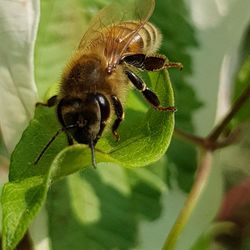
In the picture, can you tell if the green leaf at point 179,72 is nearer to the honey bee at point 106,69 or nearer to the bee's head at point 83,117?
the honey bee at point 106,69

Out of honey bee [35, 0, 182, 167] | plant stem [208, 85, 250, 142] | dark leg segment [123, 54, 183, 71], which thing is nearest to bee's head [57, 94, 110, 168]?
honey bee [35, 0, 182, 167]

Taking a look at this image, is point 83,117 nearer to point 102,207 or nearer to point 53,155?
point 53,155

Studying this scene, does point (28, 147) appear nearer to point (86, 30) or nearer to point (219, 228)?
point (86, 30)

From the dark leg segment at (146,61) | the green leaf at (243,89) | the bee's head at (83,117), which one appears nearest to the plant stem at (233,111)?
the green leaf at (243,89)

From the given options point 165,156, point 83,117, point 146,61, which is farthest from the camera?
A: point 165,156

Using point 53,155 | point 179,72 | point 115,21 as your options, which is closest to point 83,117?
point 53,155

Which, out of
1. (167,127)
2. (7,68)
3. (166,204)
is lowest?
(166,204)

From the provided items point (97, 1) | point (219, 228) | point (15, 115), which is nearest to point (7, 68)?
→ point (15, 115)
